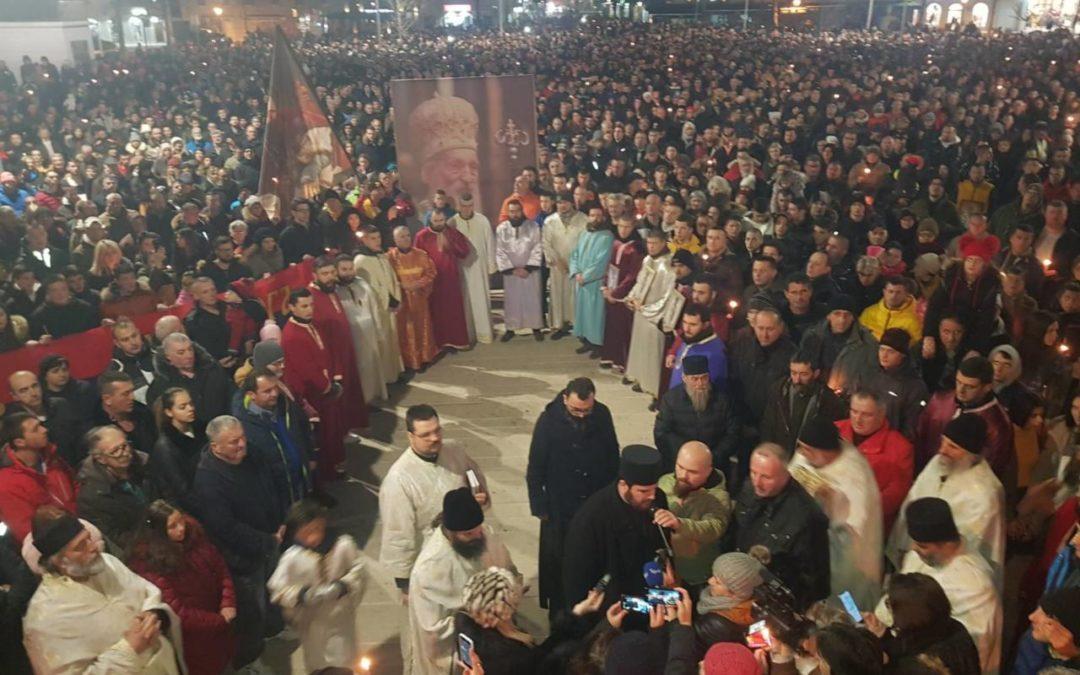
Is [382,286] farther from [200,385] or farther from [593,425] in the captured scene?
[593,425]

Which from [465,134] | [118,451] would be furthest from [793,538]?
[465,134]

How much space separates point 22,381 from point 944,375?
21.1 feet

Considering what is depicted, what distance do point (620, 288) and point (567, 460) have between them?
4.01 metres

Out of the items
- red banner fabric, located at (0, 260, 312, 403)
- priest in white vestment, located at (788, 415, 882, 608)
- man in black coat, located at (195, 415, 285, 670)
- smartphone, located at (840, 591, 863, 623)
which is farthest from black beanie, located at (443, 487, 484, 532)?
red banner fabric, located at (0, 260, 312, 403)

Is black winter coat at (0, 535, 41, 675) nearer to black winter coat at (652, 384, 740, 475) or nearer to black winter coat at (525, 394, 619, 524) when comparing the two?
black winter coat at (525, 394, 619, 524)

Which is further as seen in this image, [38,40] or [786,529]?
[38,40]

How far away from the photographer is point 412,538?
4.55 metres

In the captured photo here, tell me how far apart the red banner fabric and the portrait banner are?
3.67m

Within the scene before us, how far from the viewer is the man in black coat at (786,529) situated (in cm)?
407

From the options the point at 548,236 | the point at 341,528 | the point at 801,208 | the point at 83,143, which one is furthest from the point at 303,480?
the point at 83,143

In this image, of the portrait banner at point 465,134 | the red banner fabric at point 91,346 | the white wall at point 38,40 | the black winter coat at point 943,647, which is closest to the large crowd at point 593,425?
the black winter coat at point 943,647

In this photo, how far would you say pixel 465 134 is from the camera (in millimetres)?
11188

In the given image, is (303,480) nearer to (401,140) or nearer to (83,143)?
(401,140)

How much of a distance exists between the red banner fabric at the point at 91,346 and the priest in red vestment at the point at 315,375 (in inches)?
43.3
